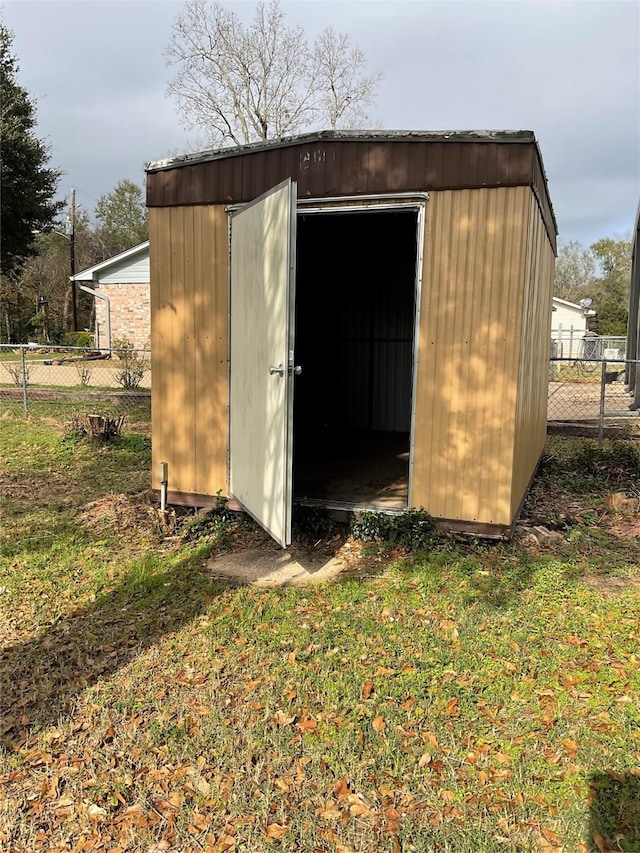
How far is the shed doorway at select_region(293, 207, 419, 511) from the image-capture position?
25.1 ft

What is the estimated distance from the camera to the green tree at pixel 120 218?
3706cm

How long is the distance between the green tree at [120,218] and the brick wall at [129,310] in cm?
1868

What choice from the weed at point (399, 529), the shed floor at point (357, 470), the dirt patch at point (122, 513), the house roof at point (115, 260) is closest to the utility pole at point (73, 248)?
the house roof at point (115, 260)

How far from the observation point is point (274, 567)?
4047 mm

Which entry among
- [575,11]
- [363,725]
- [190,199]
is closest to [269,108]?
[575,11]

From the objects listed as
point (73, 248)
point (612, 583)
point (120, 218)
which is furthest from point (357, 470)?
point (120, 218)

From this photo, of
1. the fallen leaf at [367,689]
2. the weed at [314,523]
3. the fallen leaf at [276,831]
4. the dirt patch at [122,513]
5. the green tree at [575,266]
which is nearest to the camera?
the fallen leaf at [276,831]

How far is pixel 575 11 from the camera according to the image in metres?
6.04

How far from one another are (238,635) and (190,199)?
319 centimetres

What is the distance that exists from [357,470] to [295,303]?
210 cm

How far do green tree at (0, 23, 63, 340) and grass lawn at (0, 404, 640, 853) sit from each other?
562 inches

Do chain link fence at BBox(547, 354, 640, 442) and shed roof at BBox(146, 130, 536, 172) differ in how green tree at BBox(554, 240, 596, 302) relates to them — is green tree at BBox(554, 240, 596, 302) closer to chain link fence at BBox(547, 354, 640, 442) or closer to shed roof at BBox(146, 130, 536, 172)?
chain link fence at BBox(547, 354, 640, 442)

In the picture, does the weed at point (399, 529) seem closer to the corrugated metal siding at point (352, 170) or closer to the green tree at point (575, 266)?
the corrugated metal siding at point (352, 170)

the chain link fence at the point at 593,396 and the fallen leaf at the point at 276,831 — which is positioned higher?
the chain link fence at the point at 593,396
